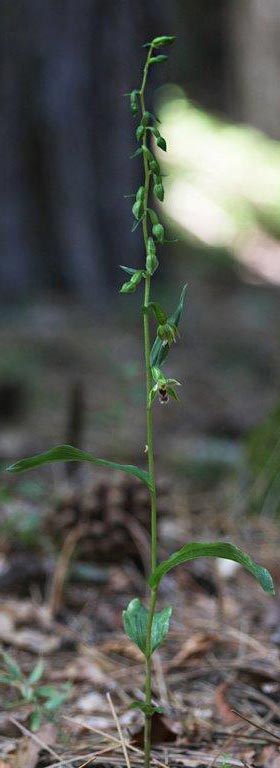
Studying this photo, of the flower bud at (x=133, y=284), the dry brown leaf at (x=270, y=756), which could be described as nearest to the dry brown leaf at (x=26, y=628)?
the dry brown leaf at (x=270, y=756)

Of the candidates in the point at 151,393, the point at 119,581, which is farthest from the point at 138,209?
the point at 119,581

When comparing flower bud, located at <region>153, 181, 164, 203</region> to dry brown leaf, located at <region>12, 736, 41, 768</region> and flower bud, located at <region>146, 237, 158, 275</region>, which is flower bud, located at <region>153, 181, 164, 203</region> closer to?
flower bud, located at <region>146, 237, 158, 275</region>

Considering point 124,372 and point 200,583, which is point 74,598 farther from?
point 124,372

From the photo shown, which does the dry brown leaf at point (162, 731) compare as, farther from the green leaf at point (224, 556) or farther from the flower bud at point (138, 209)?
the flower bud at point (138, 209)

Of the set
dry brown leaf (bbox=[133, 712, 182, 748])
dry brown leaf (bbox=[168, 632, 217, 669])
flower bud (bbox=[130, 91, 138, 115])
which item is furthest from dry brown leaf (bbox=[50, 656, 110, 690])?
flower bud (bbox=[130, 91, 138, 115])

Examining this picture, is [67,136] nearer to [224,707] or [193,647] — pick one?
[193,647]
